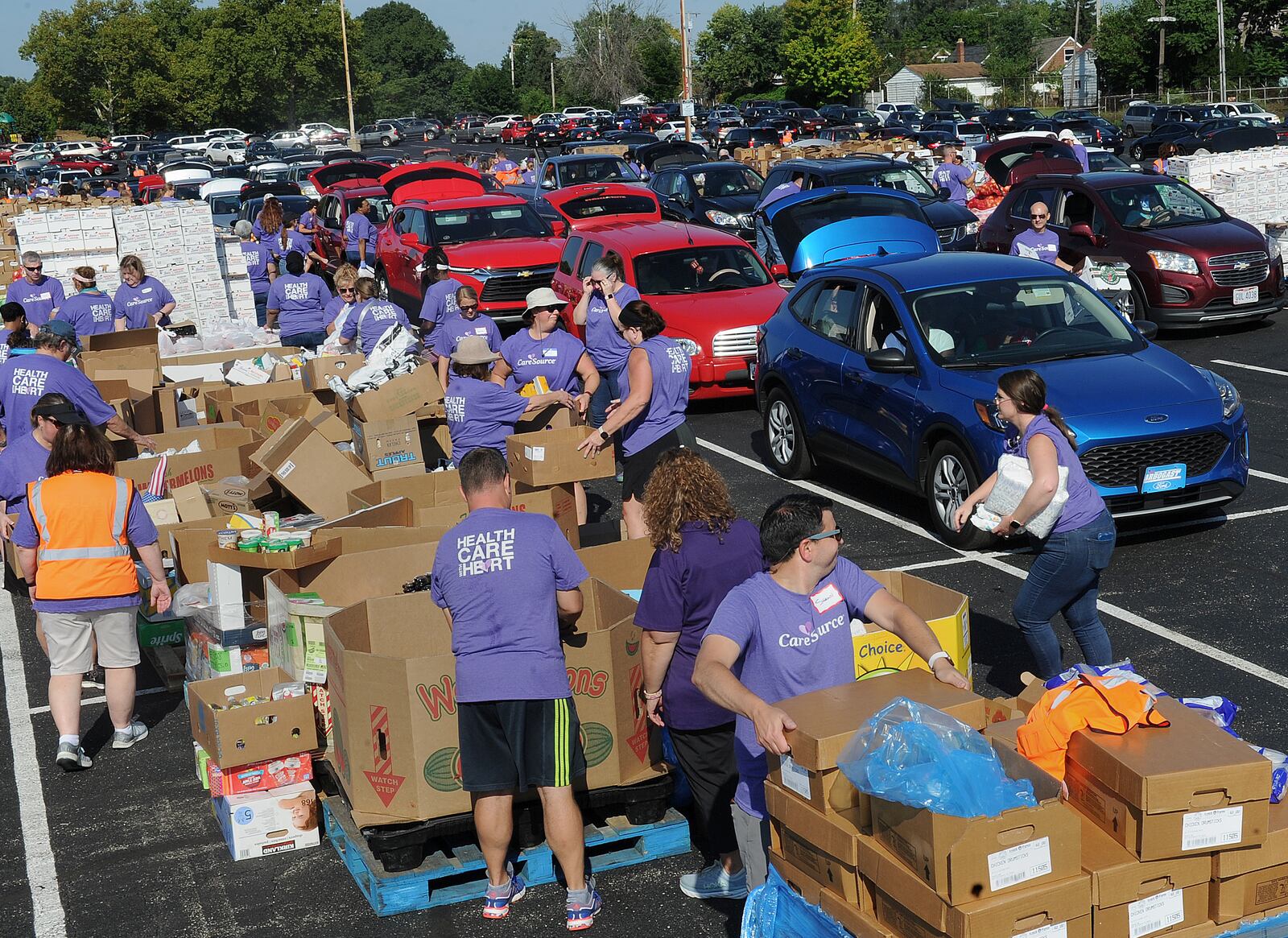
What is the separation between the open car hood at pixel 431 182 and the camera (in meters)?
24.6

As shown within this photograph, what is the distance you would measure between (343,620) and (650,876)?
1627 mm

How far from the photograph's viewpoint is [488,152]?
6694 centimetres

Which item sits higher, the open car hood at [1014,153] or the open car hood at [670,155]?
the open car hood at [670,155]

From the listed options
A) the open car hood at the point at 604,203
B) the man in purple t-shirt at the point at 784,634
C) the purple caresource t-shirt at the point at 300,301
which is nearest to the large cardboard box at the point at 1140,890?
the man in purple t-shirt at the point at 784,634

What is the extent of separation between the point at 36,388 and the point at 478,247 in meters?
9.56

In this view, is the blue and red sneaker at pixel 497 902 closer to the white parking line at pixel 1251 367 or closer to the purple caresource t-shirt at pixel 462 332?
the purple caresource t-shirt at pixel 462 332

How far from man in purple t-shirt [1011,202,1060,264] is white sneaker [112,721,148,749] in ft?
31.4

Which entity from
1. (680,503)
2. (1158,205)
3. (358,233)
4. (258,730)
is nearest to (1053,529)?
(680,503)

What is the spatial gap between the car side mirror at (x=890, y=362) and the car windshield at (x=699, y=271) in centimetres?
468

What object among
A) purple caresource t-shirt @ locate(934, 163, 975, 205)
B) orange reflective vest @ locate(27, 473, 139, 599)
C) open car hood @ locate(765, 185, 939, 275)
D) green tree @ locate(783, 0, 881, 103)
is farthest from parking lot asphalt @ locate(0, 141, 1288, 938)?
green tree @ locate(783, 0, 881, 103)

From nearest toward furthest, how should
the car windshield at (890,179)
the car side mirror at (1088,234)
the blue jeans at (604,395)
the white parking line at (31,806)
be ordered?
1. the white parking line at (31,806)
2. the blue jeans at (604,395)
3. the car side mirror at (1088,234)
4. the car windshield at (890,179)

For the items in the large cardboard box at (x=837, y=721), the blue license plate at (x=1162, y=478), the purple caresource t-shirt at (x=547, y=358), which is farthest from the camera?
the purple caresource t-shirt at (x=547, y=358)

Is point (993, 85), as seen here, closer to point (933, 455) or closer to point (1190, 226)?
point (1190, 226)

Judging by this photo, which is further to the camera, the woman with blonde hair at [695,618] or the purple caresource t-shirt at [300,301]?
the purple caresource t-shirt at [300,301]
